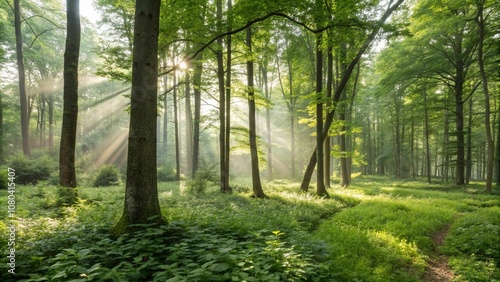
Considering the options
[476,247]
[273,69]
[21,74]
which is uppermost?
[273,69]

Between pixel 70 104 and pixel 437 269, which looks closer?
pixel 437 269

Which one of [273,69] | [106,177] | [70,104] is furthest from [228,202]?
[273,69]

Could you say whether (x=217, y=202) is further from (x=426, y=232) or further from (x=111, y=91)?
(x=111, y=91)

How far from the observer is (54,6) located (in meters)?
21.4

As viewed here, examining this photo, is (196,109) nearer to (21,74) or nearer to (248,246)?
(21,74)

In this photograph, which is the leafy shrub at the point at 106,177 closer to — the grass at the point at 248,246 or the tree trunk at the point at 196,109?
the tree trunk at the point at 196,109

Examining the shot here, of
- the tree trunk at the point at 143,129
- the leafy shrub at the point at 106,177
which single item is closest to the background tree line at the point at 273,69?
the tree trunk at the point at 143,129

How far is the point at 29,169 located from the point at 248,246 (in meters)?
16.9

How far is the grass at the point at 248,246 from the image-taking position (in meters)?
3.09

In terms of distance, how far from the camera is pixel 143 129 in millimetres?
4582

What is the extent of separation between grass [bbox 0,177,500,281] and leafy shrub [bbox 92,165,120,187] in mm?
7617

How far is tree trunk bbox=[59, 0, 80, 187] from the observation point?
8.04 m

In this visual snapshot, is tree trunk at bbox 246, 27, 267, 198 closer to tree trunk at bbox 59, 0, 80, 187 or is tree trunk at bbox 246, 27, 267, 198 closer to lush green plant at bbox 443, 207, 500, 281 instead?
tree trunk at bbox 59, 0, 80, 187

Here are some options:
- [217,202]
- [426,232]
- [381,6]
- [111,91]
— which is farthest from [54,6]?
[426,232]
